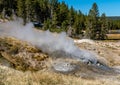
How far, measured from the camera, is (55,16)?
111 metres

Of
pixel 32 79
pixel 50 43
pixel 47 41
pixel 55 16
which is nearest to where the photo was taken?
pixel 32 79

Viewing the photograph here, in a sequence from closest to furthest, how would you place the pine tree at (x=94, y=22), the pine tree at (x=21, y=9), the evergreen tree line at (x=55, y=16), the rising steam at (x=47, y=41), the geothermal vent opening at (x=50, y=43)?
1. the geothermal vent opening at (x=50, y=43)
2. the rising steam at (x=47, y=41)
3. the pine tree at (x=94, y=22)
4. the evergreen tree line at (x=55, y=16)
5. the pine tree at (x=21, y=9)

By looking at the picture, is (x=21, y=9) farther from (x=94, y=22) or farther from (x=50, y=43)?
(x=50, y=43)

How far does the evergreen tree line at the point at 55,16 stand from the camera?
105500 millimetres

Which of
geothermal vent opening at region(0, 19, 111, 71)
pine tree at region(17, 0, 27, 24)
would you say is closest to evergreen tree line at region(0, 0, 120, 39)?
pine tree at region(17, 0, 27, 24)

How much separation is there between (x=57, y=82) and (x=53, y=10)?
108581 mm

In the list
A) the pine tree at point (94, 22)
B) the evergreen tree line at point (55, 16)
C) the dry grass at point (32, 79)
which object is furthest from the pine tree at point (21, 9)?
the dry grass at point (32, 79)

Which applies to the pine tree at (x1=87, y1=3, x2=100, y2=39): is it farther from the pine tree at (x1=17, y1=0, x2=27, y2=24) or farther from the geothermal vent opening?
the geothermal vent opening

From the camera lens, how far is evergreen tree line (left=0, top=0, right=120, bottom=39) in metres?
106

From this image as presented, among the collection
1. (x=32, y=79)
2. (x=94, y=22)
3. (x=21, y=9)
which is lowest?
(x=94, y=22)

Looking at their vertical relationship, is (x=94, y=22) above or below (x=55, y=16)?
below

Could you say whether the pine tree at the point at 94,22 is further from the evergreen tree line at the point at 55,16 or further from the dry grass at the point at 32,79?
the dry grass at the point at 32,79

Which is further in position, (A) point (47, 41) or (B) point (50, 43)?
(A) point (47, 41)

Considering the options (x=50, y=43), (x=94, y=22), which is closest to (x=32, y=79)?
(x=50, y=43)
